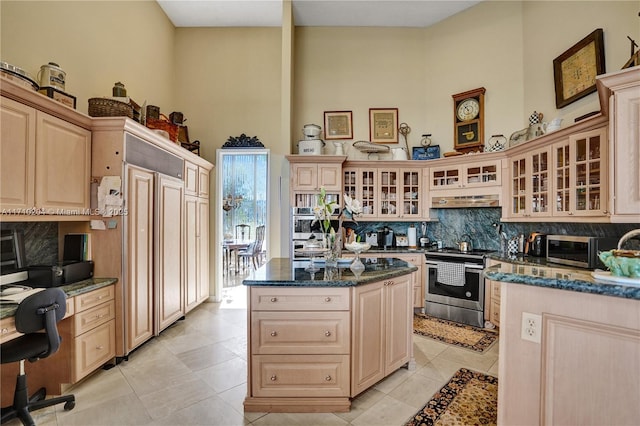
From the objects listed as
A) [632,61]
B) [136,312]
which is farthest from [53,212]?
[632,61]

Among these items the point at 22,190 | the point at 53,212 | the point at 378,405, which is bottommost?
the point at 378,405

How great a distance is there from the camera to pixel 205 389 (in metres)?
2.33

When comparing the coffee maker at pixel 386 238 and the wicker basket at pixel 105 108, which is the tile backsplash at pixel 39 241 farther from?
the coffee maker at pixel 386 238

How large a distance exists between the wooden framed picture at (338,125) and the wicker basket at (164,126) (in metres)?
2.32

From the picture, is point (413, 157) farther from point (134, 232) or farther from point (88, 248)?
point (88, 248)

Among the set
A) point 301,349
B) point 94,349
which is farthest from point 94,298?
point 301,349

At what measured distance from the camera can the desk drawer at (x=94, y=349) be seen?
228cm

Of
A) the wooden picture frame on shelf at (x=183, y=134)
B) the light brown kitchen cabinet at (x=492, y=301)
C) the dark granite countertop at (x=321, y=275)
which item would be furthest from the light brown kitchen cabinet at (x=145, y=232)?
the light brown kitchen cabinet at (x=492, y=301)

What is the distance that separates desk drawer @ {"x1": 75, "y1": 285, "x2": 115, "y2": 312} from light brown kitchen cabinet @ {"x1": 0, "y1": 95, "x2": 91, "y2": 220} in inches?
27.3

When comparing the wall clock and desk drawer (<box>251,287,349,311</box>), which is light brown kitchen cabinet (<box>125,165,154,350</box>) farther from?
the wall clock

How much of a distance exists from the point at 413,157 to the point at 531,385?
380 centimetres

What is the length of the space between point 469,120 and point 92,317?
5216 millimetres

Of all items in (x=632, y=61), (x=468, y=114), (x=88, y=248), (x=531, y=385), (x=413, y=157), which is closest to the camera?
(x=531, y=385)

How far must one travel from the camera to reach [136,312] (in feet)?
9.43
